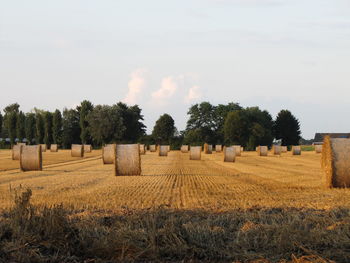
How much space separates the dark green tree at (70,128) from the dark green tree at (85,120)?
107 inches

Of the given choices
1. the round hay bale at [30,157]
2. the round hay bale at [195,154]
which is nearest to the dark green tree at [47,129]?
the round hay bale at [195,154]

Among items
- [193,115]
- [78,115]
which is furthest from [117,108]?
[193,115]

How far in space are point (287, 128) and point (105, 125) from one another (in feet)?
149

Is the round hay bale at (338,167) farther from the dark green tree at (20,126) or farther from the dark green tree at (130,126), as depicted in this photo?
the dark green tree at (20,126)

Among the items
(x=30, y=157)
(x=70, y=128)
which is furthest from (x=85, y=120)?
(x=30, y=157)

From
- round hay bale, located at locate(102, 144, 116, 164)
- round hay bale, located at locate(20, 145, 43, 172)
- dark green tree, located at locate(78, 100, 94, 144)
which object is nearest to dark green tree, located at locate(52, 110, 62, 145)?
dark green tree, located at locate(78, 100, 94, 144)

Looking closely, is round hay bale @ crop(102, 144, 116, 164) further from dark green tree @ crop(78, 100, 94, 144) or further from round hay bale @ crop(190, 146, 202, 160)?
dark green tree @ crop(78, 100, 94, 144)

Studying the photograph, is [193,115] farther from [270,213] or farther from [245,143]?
[270,213]

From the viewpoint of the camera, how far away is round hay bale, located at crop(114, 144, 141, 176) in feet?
82.5

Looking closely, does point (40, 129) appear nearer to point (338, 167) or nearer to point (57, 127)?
point (57, 127)

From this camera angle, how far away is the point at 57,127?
12050cm

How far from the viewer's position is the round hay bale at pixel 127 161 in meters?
25.2

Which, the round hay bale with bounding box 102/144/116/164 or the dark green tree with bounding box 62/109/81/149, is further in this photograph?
the dark green tree with bounding box 62/109/81/149

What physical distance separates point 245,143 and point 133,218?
109m
